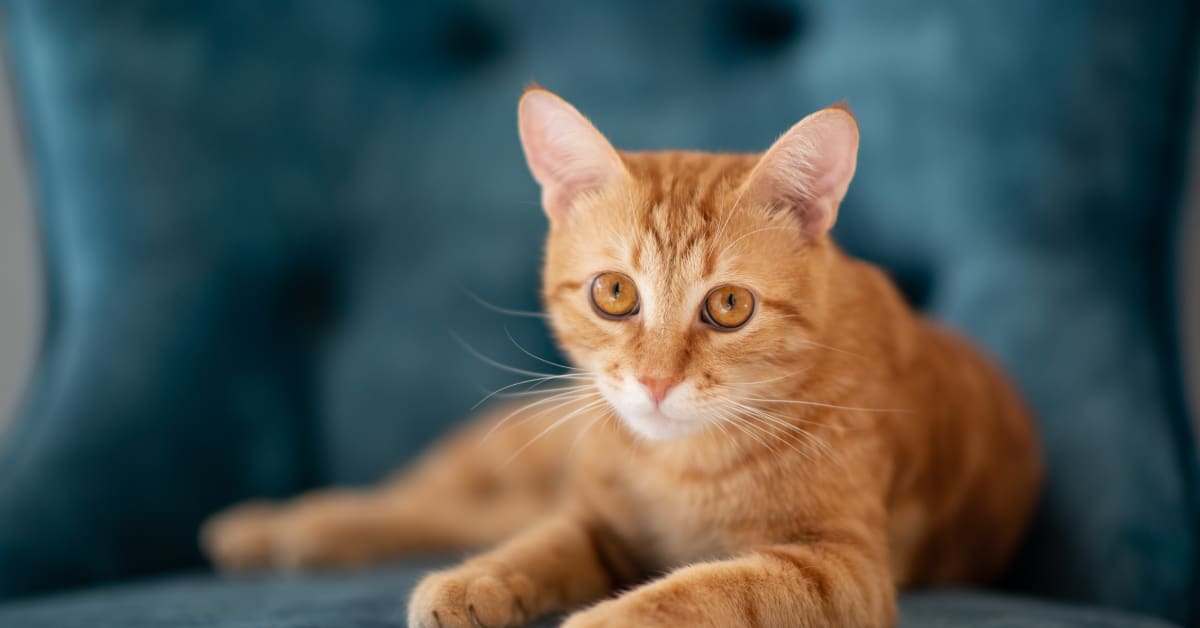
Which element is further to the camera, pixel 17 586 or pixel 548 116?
pixel 17 586

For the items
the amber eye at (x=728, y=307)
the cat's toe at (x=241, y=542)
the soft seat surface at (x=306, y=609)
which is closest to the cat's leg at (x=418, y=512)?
the cat's toe at (x=241, y=542)

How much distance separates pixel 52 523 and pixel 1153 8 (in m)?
1.88

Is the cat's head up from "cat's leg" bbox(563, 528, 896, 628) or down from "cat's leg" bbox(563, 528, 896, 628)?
up

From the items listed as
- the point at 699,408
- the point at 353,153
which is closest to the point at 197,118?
the point at 353,153

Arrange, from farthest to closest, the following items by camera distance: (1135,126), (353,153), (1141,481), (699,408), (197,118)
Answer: (353,153)
(197,118)
(1135,126)
(1141,481)
(699,408)

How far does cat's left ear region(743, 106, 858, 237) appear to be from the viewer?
1.03 m

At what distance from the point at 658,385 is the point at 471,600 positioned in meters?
0.30

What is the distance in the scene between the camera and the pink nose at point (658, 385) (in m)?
1.04

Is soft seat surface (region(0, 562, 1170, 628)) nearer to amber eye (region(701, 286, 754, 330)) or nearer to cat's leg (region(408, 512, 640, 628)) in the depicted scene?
cat's leg (region(408, 512, 640, 628))

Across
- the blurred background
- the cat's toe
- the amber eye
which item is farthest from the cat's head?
the blurred background

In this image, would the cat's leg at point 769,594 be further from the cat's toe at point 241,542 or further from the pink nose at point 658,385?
the cat's toe at point 241,542

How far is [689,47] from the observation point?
6.11 ft

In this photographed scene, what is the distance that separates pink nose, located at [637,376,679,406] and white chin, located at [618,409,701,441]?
0.09 ft

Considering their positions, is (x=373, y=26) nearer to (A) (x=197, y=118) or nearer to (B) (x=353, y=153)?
(B) (x=353, y=153)
